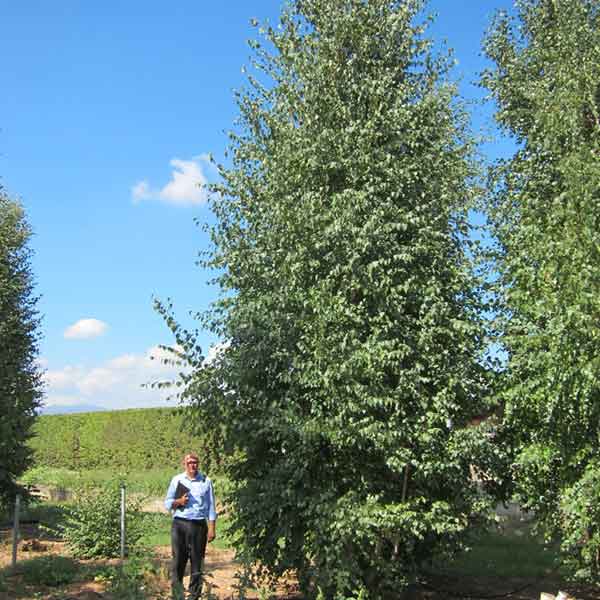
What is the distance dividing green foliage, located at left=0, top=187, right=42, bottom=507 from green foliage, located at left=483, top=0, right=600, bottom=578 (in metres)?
7.16

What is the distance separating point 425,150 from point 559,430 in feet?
11.7

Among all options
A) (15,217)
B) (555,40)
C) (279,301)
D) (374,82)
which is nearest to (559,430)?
(279,301)

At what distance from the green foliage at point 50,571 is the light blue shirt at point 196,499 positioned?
288cm

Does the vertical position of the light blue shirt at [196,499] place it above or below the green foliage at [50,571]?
above

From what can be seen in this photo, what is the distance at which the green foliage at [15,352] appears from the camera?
37.2ft

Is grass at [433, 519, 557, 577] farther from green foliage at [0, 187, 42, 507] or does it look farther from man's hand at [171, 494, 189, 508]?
green foliage at [0, 187, 42, 507]

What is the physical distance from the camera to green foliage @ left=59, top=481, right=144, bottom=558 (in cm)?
1132

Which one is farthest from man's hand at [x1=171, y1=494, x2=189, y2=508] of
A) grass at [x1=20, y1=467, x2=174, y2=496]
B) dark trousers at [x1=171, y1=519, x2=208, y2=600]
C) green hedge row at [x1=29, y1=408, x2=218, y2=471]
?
green hedge row at [x1=29, y1=408, x2=218, y2=471]

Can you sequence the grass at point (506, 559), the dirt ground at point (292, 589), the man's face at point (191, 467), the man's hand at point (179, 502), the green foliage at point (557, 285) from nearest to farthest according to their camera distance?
the green foliage at point (557, 285)
the man's hand at point (179, 502)
the man's face at point (191, 467)
the dirt ground at point (292, 589)
the grass at point (506, 559)

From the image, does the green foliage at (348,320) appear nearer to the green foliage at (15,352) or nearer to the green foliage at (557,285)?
the green foliage at (557,285)

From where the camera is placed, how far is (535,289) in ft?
25.4

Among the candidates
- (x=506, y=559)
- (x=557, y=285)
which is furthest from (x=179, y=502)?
(x=506, y=559)

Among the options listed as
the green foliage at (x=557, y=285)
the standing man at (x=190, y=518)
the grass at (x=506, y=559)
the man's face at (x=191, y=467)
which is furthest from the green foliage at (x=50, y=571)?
the green foliage at (x=557, y=285)

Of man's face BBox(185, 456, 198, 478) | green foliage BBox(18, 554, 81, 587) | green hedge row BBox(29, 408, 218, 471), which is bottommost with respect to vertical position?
green foliage BBox(18, 554, 81, 587)
